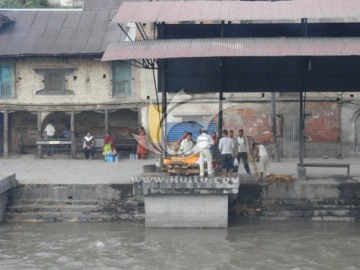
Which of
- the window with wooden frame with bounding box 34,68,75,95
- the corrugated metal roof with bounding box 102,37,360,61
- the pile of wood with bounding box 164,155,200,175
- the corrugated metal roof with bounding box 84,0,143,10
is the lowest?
the pile of wood with bounding box 164,155,200,175

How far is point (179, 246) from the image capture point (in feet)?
63.3

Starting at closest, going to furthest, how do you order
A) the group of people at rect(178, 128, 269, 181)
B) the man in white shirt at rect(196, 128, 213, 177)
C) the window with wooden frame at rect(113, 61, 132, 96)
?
the man in white shirt at rect(196, 128, 213, 177) → the group of people at rect(178, 128, 269, 181) → the window with wooden frame at rect(113, 61, 132, 96)

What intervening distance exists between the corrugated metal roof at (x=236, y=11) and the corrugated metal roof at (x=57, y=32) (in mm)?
8048

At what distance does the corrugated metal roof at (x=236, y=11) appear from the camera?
21828 mm

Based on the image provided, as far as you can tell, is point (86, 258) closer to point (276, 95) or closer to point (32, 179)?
point (32, 179)

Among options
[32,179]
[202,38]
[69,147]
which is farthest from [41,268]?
[69,147]

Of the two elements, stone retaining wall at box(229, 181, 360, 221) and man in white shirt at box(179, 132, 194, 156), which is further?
man in white shirt at box(179, 132, 194, 156)

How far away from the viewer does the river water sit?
17688 millimetres

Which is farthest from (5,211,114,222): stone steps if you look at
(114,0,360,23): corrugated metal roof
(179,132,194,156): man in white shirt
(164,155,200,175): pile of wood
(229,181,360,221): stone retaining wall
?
(114,0,360,23): corrugated metal roof

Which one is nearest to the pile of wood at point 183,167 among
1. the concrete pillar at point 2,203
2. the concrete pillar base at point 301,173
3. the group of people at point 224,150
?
the group of people at point 224,150

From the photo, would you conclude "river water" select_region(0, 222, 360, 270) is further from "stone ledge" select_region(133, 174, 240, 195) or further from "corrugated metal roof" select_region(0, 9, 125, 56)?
A: "corrugated metal roof" select_region(0, 9, 125, 56)

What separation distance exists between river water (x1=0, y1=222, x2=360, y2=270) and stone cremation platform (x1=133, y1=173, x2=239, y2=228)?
30cm

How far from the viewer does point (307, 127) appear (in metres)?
30.4

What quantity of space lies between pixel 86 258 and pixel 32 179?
660 cm
